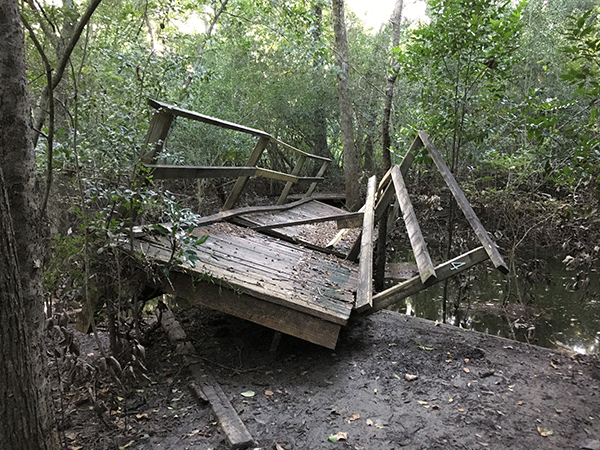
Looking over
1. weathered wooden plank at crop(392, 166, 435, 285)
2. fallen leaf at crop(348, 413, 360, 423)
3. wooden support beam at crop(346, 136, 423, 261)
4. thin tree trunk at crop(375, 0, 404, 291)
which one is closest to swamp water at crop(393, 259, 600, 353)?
thin tree trunk at crop(375, 0, 404, 291)

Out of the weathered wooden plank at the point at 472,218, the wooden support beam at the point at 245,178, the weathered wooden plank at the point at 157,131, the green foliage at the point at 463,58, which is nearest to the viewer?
the weathered wooden plank at the point at 472,218

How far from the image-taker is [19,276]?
188cm

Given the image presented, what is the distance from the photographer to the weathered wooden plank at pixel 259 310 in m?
3.37

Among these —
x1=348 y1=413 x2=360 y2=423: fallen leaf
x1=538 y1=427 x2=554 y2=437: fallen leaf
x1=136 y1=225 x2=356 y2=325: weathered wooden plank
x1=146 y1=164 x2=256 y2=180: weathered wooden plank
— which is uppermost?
x1=146 y1=164 x2=256 y2=180: weathered wooden plank

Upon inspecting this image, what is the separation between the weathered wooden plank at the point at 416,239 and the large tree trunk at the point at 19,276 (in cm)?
250

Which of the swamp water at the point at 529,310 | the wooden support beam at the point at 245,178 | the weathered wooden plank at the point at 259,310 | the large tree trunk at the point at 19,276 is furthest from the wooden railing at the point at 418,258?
the large tree trunk at the point at 19,276

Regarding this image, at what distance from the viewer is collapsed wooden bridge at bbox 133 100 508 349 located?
11.1 ft

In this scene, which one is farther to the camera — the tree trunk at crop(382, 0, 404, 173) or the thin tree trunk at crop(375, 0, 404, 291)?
the tree trunk at crop(382, 0, 404, 173)

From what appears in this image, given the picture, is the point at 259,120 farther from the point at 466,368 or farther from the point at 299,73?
the point at 466,368

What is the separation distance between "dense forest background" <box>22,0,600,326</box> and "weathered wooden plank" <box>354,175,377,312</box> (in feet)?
4.04

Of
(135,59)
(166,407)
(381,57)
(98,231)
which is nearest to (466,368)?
(166,407)

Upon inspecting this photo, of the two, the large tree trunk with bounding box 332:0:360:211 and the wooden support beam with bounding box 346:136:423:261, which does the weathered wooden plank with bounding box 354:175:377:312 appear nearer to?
the wooden support beam with bounding box 346:136:423:261

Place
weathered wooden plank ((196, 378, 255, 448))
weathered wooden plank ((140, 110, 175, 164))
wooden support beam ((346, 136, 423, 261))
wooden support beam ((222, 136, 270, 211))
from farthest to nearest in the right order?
wooden support beam ((222, 136, 270, 211)) < wooden support beam ((346, 136, 423, 261)) < weathered wooden plank ((140, 110, 175, 164)) < weathered wooden plank ((196, 378, 255, 448))

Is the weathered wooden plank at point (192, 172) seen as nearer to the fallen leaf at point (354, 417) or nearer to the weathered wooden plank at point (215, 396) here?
the weathered wooden plank at point (215, 396)
